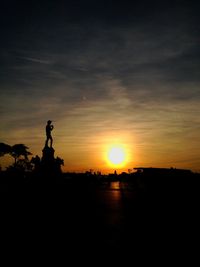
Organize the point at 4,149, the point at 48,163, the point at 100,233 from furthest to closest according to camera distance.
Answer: the point at 4,149
the point at 48,163
the point at 100,233

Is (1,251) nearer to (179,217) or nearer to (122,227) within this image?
(122,227)

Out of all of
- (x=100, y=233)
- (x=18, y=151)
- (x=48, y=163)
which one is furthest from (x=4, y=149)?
(x=100, y=233)

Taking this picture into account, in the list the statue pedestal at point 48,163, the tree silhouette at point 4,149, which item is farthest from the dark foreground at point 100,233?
the tree silhouette at point 4,149

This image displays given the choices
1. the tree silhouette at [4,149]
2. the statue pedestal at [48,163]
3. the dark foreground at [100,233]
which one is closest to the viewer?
the dark foreground at [100,233]

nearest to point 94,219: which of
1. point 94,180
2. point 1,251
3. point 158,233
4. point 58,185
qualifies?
point 158,233

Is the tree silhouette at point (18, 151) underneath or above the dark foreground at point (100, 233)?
above

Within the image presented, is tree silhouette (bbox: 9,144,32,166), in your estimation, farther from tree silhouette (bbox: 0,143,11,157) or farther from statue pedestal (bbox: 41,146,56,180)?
statue pedestal (bbox: 41,146,56,180)

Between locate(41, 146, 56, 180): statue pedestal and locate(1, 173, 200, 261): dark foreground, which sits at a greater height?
locate(41, 146, 56, 180): statue pedestal

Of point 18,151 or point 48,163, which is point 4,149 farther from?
point 48,163

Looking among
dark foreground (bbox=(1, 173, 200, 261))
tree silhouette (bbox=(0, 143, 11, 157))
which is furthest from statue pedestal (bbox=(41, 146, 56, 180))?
tree silhouette (bbox=(0, 143, 11, 157))

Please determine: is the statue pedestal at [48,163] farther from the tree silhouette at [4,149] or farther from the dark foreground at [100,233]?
the tree silhouette at [4,149]

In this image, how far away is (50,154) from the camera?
92.6ft

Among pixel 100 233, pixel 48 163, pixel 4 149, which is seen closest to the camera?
pixel 100 233

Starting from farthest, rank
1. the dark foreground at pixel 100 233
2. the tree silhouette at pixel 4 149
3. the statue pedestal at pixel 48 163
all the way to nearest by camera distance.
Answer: the tree silhouette at pixel 4 149 → the statue pedestal at pixel 48 163 → the dark foreground at pixel 100 233
